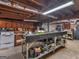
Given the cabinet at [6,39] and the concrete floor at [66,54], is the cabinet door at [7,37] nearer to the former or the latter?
the cabinet at [6,39]

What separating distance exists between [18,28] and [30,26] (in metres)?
1.74

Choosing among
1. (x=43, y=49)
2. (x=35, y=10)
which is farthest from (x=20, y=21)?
(x=43, y=49)

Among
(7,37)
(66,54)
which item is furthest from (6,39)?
(66,54)

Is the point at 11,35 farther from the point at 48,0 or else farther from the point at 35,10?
the point at 48,0

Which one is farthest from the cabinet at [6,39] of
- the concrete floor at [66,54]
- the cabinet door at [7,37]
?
the concrete floor at [66,54]

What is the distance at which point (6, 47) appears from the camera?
21.6ft

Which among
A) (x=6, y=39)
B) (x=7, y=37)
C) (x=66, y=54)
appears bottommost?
(x=66, y=54)

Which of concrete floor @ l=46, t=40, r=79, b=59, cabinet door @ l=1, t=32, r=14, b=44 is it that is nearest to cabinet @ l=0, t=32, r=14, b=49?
cabinet door @ l=1, t=32, r=14, b=44

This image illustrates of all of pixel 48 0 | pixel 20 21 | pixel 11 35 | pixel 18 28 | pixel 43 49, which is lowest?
pixel 43 49

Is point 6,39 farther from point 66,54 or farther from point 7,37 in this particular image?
point 66,54

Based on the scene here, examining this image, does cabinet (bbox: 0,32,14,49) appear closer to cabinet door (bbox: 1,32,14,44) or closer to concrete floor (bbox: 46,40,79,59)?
cabinet door (bbox: 1,32,14,44)

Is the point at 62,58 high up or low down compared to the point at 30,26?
down

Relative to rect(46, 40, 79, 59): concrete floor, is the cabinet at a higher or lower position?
higher

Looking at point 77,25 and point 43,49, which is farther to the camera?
point 77,25
